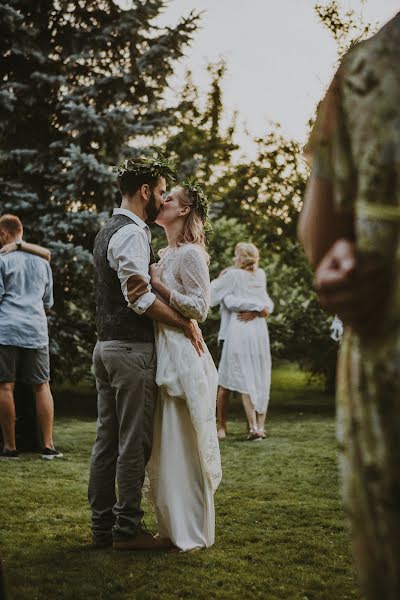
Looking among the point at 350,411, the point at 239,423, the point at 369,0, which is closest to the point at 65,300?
the point at 239,423

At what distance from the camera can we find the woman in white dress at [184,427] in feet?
14.6

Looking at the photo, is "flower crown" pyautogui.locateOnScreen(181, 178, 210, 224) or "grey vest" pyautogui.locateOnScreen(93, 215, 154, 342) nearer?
"grey vest" pyautogui.locateOnScreen(93, 215, 154, 342)

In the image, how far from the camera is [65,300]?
13.1 m

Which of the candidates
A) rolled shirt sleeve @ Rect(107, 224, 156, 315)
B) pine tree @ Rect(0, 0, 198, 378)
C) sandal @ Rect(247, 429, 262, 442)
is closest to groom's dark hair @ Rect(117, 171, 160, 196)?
rolled shirt sleeve @ Rect(107, 224, 156, 315)

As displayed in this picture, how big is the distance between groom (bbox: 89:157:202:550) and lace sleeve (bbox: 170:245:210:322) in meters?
0.07

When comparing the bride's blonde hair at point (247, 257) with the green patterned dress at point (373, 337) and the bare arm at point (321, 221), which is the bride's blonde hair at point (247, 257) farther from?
the green patterned dress at point (373, 337)

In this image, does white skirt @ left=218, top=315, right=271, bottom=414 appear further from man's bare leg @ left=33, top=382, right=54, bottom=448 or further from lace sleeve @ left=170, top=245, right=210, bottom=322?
lace sleeve @ left=170, top=245, right=210, bottom=322

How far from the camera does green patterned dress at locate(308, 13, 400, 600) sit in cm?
168

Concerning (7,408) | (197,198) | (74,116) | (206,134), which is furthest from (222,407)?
(206,134)

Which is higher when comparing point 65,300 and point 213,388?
point 65,300

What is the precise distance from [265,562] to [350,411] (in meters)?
2.74

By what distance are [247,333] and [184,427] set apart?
5191 mm

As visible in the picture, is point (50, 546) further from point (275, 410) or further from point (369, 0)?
point (369, 0)

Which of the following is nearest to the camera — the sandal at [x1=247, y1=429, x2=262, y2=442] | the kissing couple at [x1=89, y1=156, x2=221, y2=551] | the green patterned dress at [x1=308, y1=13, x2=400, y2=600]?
the green patterned dress at [x1=308, y1=13, x2=400, y2=600]
